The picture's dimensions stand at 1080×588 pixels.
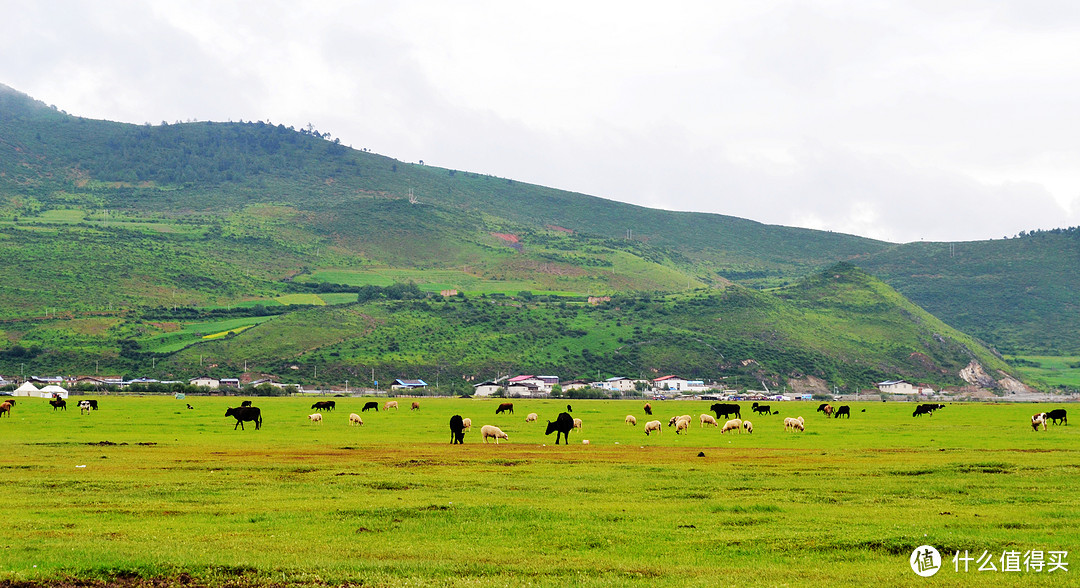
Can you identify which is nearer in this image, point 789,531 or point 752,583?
point 752,583

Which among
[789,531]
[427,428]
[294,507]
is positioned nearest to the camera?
[789,531]

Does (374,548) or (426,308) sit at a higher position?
(426,308)

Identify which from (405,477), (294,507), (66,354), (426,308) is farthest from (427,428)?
(426,308)

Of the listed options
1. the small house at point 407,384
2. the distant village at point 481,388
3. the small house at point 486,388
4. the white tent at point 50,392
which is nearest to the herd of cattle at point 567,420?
the white tent at point 50,392

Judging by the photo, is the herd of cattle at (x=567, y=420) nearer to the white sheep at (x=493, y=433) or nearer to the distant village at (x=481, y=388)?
the white sheep at (x=493, y=433)

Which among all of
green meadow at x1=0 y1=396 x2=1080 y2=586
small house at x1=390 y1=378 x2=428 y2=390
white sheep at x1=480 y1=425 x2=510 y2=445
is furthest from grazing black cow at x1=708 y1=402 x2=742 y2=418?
small house at x1=390 y1=378 x2=428 y2=390

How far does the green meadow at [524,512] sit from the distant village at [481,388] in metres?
83.9

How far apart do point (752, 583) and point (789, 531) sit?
15.7 ft

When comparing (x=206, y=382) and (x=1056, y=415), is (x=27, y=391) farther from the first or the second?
(x=1056, y=415)

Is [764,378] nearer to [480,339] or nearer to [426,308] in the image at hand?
[480,339]

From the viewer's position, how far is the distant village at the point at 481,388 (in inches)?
4857

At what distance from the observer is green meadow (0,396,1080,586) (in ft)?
51.8

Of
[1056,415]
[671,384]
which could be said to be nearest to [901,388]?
[671,384]

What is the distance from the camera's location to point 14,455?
3606 centimetres
